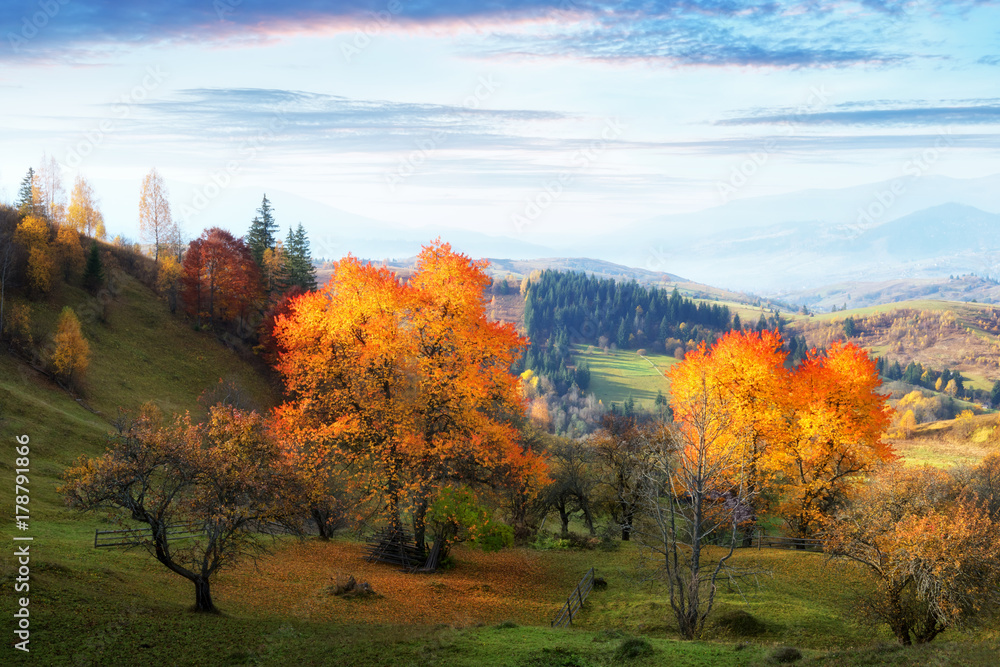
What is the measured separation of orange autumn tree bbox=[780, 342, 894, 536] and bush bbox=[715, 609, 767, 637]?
2037cm

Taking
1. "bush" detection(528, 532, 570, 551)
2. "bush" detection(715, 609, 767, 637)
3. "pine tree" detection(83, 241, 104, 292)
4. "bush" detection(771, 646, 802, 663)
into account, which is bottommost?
"bush" detection(528, 532, 570, 551)

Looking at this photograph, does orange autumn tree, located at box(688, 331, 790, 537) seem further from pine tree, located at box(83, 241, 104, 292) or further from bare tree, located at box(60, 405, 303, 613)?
pine tree, located at box(83, 241, 104, 292)

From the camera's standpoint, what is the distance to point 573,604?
1195 inches

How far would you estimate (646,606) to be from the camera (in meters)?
30.3

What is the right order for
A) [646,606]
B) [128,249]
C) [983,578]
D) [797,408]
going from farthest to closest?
[128,249] < [797,408] < [646,606] < [983,578]

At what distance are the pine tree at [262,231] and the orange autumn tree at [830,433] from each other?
79.7 m

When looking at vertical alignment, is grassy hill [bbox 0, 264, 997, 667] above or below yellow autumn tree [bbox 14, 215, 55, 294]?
below

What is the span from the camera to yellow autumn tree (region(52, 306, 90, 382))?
5984cm

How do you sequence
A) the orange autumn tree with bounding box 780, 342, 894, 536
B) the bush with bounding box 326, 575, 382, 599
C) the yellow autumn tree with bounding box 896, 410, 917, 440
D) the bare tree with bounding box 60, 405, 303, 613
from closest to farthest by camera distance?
the bare tree with bounding box 60, 405, 303, 613 < the bush with bounding box 326, 575, 382, 599 < the orange autumn tree with bounding box 780, 342, 894, 536 < the yellow autumn tree with bounding box 896, 410, 917, 440

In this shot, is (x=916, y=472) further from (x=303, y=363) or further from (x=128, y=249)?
(x=128, y=249)

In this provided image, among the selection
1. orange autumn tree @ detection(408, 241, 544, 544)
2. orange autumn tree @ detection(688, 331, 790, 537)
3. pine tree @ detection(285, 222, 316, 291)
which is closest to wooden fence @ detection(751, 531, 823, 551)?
orange autumn tree @ detection(688, 331, 790, 537)

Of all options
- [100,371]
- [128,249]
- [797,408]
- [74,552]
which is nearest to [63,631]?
[74,552]

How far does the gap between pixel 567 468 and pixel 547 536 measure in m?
5.58

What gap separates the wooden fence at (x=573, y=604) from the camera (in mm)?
28141
